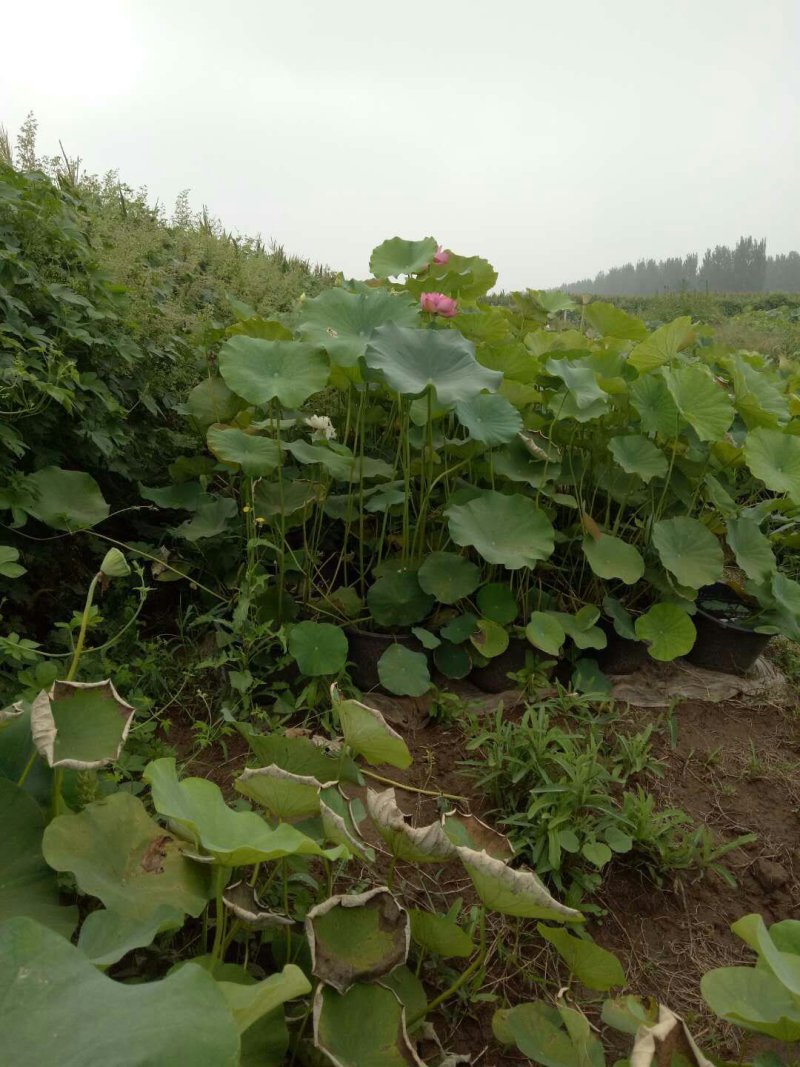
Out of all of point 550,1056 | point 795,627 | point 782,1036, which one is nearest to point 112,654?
point 550,1056

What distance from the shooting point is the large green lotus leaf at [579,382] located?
1749mm

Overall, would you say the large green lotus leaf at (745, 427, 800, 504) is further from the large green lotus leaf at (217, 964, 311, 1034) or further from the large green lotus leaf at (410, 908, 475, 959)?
the large green lotus leaf at (217, 964, 311, 1034)

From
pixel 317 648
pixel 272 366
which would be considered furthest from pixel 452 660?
pixel 272 366

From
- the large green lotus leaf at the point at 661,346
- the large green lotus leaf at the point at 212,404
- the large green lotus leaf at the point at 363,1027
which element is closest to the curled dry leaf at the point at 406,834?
the large green lotus leaf at the point at 363,1027

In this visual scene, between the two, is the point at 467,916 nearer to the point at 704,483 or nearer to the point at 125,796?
the point at 125,796

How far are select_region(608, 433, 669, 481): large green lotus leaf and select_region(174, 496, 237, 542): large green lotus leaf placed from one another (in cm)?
99

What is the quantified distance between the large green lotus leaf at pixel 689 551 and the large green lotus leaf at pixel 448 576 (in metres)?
0.47

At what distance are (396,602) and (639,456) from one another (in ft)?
2.36

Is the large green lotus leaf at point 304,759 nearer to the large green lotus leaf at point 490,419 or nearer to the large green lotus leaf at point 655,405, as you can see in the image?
the large green lotus leaf at point 490,419

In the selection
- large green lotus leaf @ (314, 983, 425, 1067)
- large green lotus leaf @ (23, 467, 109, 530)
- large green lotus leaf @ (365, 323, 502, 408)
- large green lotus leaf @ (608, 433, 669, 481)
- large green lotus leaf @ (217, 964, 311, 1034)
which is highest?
large green lotus leaf @ (365, 323, 502, 408)

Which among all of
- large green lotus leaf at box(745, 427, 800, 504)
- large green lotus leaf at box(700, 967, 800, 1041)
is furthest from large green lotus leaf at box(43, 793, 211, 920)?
large green lotus leaf at box(745, 427, 800, 504)

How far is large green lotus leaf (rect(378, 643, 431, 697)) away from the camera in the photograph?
1694mm

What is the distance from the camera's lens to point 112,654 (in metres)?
1.80

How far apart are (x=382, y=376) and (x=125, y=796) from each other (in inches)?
38.5
